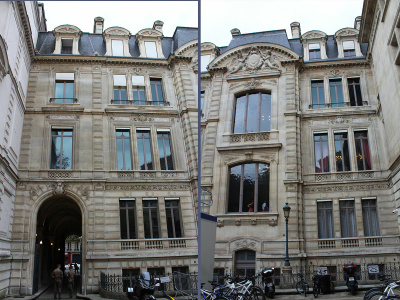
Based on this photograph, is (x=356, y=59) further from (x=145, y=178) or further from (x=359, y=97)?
(x=145, y=178)

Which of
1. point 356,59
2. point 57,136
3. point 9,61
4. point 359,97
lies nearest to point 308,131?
point 359,97

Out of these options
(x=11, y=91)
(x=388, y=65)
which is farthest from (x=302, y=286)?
(x=388, y=65)

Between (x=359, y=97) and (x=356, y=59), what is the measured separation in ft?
6.02

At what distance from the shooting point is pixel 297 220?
9820 millimetres

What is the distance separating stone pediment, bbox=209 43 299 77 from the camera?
32.6ft

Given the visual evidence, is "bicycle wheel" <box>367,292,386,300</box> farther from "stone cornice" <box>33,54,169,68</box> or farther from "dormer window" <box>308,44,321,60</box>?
"dormer window" <box>308,44,321,60</box>

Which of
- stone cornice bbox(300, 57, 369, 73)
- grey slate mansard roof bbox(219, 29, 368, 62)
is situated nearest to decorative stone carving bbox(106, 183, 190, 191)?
grey slate mansard roof bbox(219, 29, 368, 62)

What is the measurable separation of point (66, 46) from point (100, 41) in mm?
898

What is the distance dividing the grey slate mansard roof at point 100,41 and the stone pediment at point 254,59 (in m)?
1.82

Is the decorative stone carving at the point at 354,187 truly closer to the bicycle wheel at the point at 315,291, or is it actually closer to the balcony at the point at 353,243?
the balcony at the point at 353,243

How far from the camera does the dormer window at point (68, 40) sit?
8019 millimetres

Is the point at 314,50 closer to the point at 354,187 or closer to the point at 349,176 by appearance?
the point at 349,176

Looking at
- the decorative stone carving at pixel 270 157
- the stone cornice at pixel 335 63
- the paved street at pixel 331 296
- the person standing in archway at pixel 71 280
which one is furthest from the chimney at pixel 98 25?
the stone cornice at pixel 335 63

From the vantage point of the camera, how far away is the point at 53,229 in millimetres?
8383
